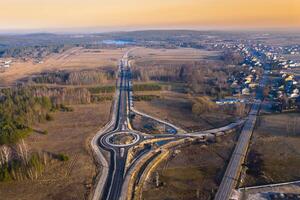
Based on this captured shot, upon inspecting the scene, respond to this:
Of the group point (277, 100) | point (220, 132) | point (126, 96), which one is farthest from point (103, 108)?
point (277, 100)

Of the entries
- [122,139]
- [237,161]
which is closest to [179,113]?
[122,139]

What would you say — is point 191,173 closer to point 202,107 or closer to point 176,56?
point 202,107

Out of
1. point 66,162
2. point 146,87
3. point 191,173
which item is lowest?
point 66,162

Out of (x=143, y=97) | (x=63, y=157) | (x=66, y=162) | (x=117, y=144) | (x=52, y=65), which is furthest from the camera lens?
(x=52, y=65)

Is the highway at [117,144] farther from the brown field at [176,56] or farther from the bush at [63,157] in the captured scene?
the brown field at [176,56]

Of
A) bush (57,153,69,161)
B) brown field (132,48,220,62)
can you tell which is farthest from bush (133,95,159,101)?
brown field (132,48,220,62)

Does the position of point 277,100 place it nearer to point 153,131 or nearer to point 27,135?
point 153,131

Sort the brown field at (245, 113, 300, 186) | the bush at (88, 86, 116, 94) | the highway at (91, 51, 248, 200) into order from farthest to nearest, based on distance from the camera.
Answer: the bush at (88, 86, 116, 94)
the brown field at (245, 113, 300, 186)
the highway at (91, 51, 248, 200)

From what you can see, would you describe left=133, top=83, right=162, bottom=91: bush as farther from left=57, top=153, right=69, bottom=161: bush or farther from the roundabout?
left=57, top=153, right=69, bottom=161: bush
